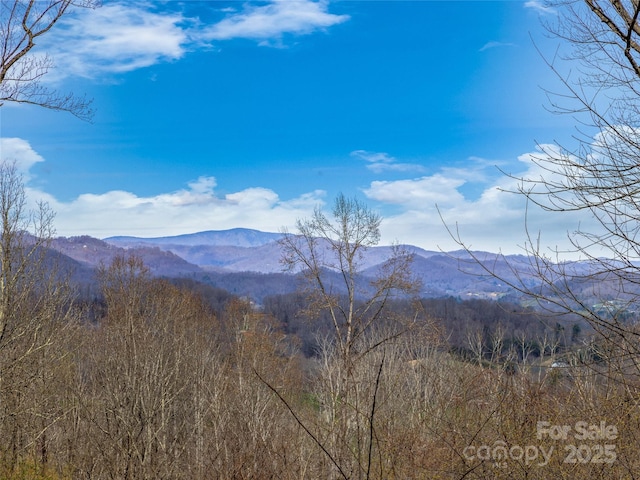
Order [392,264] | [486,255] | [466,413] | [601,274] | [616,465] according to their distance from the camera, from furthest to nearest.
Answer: [392,264]
[466,413]
[486,255]
[616,465]
[601,274]

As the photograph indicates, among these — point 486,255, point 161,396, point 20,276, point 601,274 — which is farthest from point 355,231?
point 601,274

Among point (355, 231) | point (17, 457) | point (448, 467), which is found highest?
point (355, 231)

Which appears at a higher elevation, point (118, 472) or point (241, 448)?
point (241, 448)

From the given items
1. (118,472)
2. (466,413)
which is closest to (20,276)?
(118,472)

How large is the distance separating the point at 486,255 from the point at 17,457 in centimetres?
1489

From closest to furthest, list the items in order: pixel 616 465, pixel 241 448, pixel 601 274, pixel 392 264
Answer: pixel 601 274 → pixel 616 465 → pixel 241 448 → pixel 392 264

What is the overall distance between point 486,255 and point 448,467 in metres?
2.92

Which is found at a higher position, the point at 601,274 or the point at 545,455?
the point at 601,274

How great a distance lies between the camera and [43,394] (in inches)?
682

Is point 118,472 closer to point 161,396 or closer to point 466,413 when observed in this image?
point 161,396

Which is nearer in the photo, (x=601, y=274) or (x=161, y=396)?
(x=601, y=274)

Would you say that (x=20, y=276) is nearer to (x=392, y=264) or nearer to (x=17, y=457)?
(x=17, y=457)

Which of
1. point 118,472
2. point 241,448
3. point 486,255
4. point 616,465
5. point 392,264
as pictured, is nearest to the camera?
point 616,465

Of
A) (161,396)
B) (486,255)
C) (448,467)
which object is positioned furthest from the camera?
(161,396)
